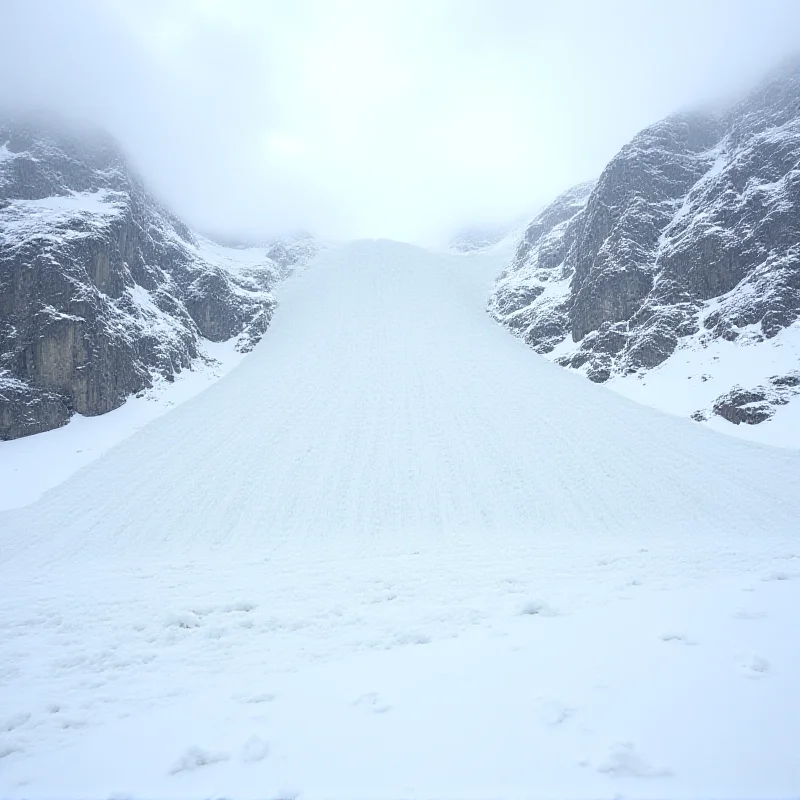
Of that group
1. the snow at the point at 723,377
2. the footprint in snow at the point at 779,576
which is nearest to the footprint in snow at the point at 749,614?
the footprint in snow at the point at 779,576

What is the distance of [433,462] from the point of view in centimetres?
2164

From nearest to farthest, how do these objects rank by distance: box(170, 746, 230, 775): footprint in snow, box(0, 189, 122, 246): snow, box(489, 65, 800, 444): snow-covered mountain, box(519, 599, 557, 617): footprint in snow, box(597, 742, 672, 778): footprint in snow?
box(597, 742, 672, 778): footprint in snow
box(170, 746, 230, 775): footprint in snow
box(519, 599, 557, 617): footprint in snow
box(489, 65, 800, 444): snow-covered mountain
box(0, 189, 122, 246): snow

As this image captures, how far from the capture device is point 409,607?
9453 millimetres

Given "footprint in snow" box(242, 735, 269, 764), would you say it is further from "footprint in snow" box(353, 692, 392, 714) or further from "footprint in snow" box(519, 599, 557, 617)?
"footprint in snow" box(519, 599, 557, 617)

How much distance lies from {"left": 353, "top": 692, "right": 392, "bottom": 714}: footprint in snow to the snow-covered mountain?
24733 mm

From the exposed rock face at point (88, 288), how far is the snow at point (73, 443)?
3.18ft

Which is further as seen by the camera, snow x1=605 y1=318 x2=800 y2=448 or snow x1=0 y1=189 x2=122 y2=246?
snow x1=0 y1=189 x2=122 y2=246

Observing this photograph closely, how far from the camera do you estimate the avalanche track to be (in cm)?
406

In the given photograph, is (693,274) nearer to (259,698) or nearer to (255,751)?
(259,698)

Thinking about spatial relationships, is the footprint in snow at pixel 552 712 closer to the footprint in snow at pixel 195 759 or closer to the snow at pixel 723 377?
the footprint in snow at pixel 195 759

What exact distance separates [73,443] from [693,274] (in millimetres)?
42515

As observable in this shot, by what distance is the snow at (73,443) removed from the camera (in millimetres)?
21484

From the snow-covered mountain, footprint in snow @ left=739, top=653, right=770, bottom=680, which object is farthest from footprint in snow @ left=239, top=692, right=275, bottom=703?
the snow-covered mountain

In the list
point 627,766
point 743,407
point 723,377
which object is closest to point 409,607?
point 627,766
